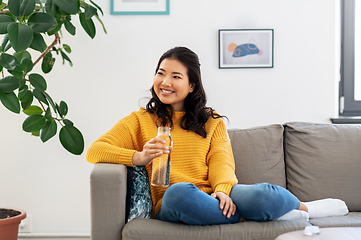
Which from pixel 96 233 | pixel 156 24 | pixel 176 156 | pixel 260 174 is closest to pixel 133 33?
pixel 156 24

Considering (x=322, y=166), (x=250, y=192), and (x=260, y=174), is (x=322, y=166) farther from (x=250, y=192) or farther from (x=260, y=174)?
(x=250, y=192)

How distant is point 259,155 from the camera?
182cm

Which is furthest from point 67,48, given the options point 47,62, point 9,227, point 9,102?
point 9,227

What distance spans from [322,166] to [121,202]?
1053 mm

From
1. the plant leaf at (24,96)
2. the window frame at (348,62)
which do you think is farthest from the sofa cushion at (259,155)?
the plant leaf at (24,96)

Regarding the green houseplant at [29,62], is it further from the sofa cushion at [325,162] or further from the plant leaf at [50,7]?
the sofa cushion at [325,162]

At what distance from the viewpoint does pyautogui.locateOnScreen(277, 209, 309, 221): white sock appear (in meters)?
1.42

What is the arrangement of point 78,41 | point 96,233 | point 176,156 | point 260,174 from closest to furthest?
point 96,233 < point 176,156 < point 260,174 < point 78,41

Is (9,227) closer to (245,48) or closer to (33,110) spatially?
(33,110)

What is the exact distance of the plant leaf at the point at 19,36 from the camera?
1.33m

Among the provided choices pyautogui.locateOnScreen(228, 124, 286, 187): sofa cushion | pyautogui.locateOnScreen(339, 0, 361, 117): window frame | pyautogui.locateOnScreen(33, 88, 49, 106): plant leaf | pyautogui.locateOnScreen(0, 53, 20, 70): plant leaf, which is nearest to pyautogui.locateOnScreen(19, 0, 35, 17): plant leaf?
pyautogui.locateOnScreen(0, 53, 20, 70): plant leaf

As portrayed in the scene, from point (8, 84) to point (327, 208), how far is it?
150cm

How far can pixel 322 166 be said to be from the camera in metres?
1.81

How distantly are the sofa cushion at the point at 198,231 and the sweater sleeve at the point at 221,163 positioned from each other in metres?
0.17
